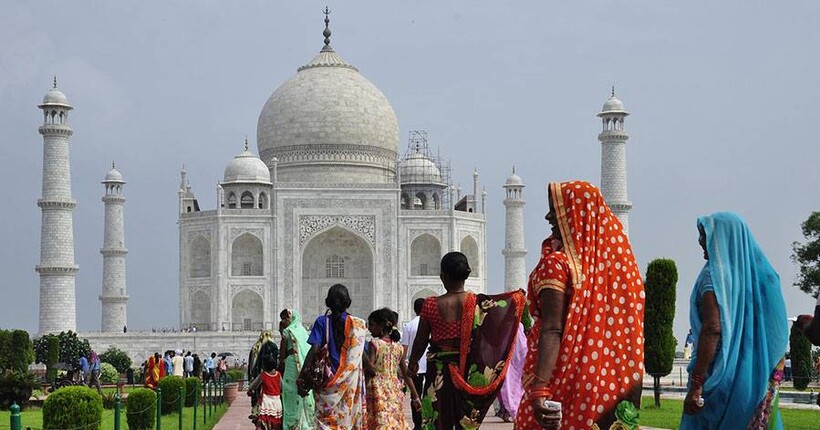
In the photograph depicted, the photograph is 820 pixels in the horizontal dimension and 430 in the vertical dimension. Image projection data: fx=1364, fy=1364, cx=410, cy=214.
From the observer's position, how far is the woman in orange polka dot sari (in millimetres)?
4617

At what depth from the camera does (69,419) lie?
30.9 feet

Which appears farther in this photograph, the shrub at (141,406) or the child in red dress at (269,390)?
the shrub at (141,406)

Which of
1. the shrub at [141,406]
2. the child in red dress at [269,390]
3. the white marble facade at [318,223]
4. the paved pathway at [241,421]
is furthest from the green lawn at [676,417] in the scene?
the white marble facade at [318,223]

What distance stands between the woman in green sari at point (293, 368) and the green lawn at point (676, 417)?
14.6 ft

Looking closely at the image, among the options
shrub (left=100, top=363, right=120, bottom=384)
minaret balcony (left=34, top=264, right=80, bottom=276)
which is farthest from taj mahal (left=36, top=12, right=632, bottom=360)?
shrub (left=100, top=363, right=120, bottom=384)

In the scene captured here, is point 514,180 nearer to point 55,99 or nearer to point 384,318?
point 55,99

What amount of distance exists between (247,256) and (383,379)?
97.4 ft

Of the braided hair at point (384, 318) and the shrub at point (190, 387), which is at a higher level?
the braided hair at point (384, 318)

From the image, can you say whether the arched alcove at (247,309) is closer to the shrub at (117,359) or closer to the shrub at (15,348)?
the shrub at (117,359)

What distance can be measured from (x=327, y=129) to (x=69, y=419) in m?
29.6

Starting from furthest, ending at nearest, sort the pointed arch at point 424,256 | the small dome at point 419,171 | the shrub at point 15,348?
the small dome at point 419,171
the pointed arch at point 424,256
the shrub at point 15,348

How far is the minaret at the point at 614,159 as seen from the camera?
1470 inches

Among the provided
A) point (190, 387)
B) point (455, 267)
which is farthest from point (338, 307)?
point (190, 387)

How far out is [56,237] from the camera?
113 ft
